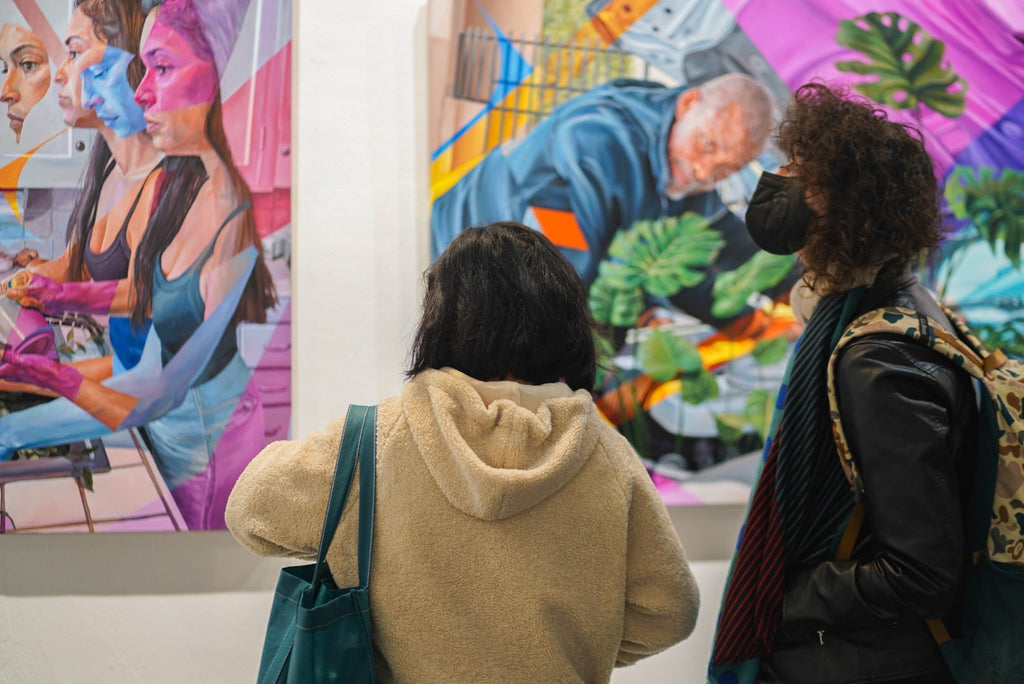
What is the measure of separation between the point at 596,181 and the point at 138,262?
0.87 metres

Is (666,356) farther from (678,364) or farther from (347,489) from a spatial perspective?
(347,489)

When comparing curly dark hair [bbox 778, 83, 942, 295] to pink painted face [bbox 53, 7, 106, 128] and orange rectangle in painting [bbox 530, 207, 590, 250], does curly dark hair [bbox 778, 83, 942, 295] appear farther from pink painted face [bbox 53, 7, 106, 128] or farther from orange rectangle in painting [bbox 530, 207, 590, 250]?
pink painted face [bbox 53, 7, 106, 128]

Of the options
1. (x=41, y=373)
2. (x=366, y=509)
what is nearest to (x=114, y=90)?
(x=41, y=373)

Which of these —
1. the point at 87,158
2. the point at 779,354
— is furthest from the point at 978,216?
the point at 87,158

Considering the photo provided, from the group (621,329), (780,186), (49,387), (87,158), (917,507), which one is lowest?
(49,387)

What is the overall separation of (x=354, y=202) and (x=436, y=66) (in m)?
0.31

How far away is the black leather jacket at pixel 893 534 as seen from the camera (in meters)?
1.00

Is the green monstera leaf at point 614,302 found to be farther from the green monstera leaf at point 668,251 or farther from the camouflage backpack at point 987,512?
the camouflage backpack at point 987,512

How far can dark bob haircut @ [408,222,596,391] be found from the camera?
0.98 m

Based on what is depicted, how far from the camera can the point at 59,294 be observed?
1559mm

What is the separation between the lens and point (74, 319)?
5.12ft

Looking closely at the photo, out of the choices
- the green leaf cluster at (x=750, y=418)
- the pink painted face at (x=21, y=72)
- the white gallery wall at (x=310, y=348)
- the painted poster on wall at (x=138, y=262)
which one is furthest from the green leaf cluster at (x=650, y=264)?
the pink painted face at (x=21, y=72)

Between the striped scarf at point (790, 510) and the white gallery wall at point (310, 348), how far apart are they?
0.65m

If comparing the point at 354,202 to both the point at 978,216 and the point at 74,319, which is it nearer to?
the point at 74,319
